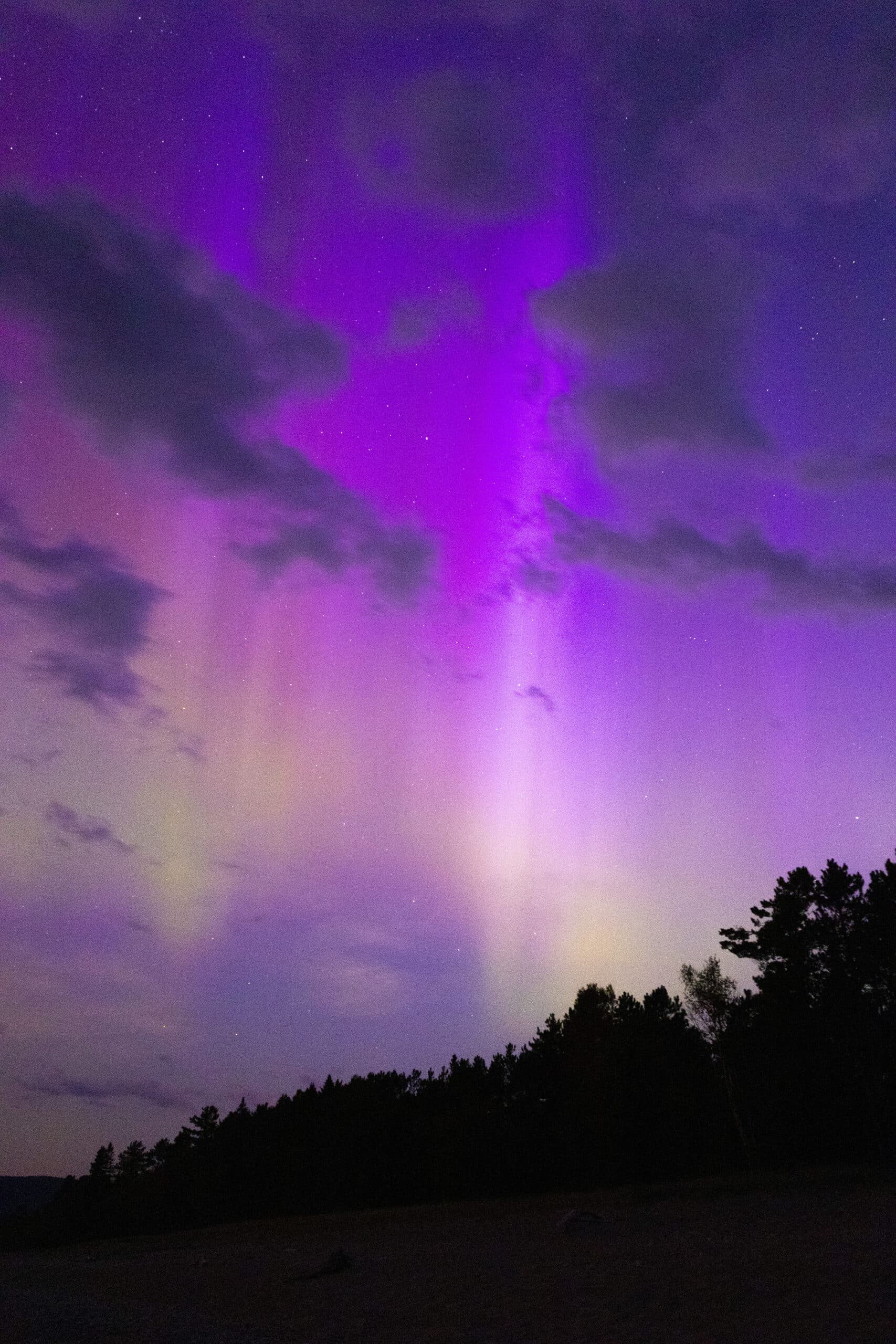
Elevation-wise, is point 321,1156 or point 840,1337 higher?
point 840,1337

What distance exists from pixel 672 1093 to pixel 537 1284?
3721cm

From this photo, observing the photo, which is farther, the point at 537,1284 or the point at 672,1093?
the point at 672,1093

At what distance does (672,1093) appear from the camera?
56625 mm

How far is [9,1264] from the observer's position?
47.5m

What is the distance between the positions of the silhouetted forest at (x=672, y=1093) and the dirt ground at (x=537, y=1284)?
921cm

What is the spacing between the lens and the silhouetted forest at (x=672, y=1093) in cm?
5159

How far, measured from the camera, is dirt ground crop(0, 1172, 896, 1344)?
17938 mm

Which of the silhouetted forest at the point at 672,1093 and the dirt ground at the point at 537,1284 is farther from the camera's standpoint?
the silhouetted forest at the point at 672,1093

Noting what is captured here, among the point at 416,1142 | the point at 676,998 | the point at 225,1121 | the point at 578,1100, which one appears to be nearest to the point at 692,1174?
the point at 578,1100

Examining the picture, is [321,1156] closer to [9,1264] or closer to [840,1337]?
[9,1264]

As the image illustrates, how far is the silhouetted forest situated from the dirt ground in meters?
9.21

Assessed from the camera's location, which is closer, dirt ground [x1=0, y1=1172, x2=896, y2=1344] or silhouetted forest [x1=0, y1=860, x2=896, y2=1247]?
dirt ground [x1=0, y1=1172, x2=896, y2=1344]

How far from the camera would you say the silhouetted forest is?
2031 inches

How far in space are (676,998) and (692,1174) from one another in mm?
15380
